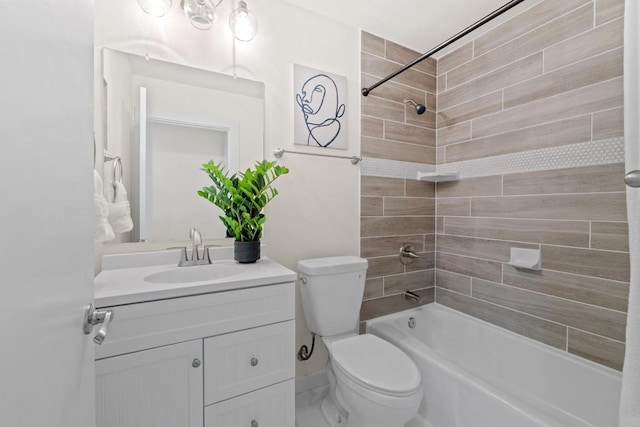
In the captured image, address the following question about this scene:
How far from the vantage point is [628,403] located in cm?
93

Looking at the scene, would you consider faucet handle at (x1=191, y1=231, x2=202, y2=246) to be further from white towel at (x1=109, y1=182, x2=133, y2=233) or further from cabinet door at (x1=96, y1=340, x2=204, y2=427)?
cabinet door at (x1=96, y1=340, x2=204, y2=427)

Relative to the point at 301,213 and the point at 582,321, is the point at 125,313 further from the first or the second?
the point at 582,321

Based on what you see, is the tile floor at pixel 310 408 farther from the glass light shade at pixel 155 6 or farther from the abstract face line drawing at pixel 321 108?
the glass light shade at pixel 155 6

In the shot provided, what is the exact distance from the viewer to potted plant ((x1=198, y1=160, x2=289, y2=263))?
139cm

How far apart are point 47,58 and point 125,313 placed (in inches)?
31.2

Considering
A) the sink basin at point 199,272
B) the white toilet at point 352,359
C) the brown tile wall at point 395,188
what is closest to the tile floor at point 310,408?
the white toilet at point 352,359

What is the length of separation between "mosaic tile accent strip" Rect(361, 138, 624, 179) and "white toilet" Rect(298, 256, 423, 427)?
2.50ft

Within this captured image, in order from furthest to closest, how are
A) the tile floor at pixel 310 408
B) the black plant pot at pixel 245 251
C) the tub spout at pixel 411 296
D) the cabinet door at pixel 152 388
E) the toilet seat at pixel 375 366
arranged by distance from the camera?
the tub spout at pixel 411 296
the tile floor at pixel 310 408
the black plant pot at pixel 245 251
the toilet seat at pixel 375 366
the cabinet door at pixel 152 388

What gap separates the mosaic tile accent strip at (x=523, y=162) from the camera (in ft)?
4.49

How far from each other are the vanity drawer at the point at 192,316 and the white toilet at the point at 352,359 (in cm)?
37

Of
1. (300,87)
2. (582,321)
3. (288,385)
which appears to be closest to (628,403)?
(582,321)

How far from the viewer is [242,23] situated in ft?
4.74

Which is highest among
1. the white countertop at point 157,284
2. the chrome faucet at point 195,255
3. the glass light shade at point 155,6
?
the glass light shade at point 155,6

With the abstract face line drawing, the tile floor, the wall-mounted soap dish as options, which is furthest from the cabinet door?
the wall-mounted soap dish
